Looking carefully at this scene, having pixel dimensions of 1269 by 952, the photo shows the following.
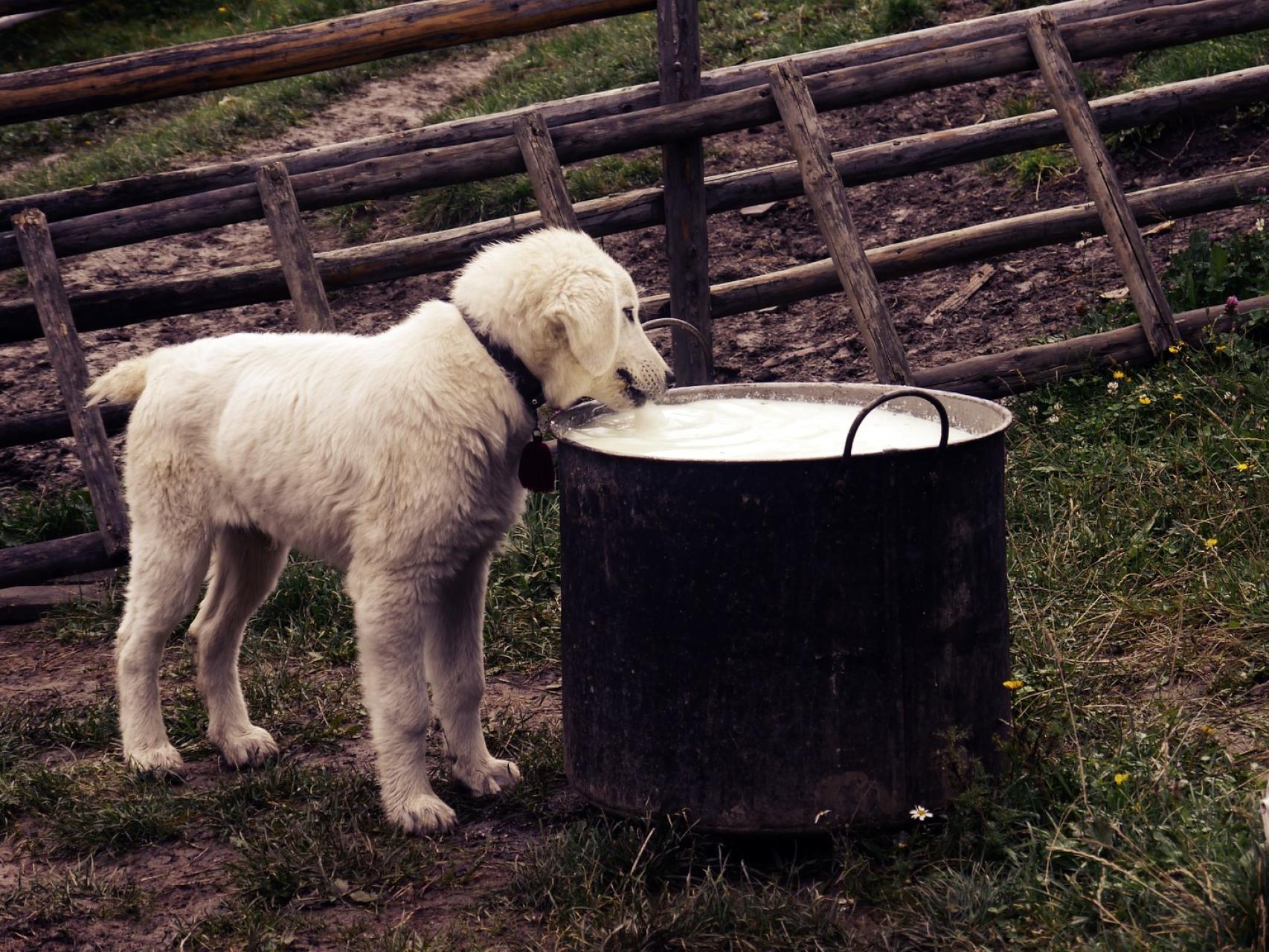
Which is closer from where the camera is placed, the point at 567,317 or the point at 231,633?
the point at 567,317

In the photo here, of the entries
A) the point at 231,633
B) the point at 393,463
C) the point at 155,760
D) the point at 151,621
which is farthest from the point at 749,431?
the point at 155,760

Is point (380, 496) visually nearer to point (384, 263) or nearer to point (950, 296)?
point (384, 263)

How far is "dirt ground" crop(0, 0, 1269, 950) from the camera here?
7035 mm

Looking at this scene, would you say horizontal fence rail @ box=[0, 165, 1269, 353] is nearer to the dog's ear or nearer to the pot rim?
the pot rim

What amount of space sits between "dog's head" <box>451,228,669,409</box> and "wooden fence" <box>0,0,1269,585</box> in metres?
2.06

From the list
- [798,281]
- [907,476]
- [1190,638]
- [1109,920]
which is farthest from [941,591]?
[798,281]

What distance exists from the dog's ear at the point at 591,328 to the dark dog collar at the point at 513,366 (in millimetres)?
232

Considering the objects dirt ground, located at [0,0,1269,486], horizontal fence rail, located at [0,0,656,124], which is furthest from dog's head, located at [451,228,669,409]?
dirt ground, located at [0,0,1269,486]

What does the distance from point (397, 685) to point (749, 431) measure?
1242 millimetres

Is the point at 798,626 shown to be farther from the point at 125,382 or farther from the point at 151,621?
the point at 125,382

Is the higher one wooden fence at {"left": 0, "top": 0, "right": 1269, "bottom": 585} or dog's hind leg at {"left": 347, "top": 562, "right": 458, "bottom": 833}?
wooden fence at {"left": 0, "top": 0, "right": 1269, "bottom": 585}

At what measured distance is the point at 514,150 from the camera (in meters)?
6.02

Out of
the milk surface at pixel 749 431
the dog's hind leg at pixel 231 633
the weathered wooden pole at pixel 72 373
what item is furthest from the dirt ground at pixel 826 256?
the milk surface at pixel 749 431

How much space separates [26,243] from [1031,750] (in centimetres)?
458
